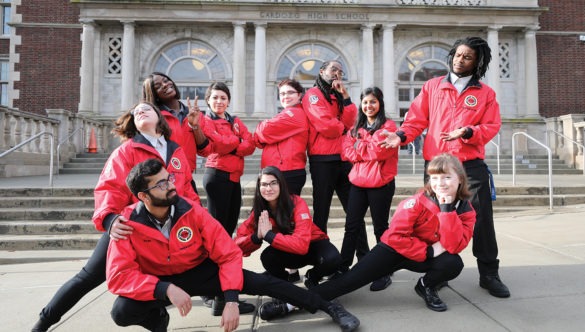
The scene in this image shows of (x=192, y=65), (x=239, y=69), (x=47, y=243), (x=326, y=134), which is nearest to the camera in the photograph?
(x=326, y=134)

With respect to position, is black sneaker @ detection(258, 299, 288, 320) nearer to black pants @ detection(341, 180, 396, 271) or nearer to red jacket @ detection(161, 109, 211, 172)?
black pants @ detection(341, 180, 396, 271)

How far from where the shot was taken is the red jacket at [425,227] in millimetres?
2605

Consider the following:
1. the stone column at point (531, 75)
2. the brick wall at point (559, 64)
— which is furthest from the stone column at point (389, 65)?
the brick wall at point (559, 64)

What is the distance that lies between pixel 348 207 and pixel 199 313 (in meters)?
1.45

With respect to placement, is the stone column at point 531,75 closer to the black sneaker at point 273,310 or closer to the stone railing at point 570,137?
the stone railing at point 570,137

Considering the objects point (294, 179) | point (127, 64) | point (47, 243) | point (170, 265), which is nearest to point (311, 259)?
point (294, 179)

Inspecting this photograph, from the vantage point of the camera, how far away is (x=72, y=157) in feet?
38.4

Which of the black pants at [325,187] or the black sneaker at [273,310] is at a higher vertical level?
the black pants at [325,187]

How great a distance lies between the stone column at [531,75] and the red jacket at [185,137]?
15874mm

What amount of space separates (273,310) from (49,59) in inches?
685

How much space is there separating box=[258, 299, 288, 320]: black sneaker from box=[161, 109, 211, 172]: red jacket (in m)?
1.43

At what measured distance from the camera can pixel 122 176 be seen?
8.08 ft

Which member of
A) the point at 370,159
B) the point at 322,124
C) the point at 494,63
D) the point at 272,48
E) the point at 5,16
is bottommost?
the point at 370,159

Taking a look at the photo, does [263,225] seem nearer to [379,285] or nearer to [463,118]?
[379,285]
